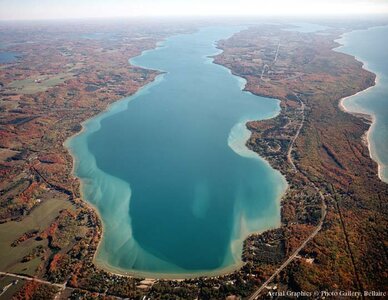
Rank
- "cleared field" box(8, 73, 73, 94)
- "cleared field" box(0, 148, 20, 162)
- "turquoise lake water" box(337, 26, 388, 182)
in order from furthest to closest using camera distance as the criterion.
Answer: "cleared field" box(8, 73, 73, 94), "cleared field" box(0, 148, 20, 162), "turquoise lake water" box(337, 26, 388, 182)

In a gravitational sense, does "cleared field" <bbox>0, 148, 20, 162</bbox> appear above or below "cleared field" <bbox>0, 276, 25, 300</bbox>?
below

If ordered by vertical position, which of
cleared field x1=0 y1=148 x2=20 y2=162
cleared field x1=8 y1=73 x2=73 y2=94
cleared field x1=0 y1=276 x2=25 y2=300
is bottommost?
cleared field x1=8 y1=73 x2=73 y2=94

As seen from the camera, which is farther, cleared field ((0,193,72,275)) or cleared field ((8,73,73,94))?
cleared field ((8,73,73,94))

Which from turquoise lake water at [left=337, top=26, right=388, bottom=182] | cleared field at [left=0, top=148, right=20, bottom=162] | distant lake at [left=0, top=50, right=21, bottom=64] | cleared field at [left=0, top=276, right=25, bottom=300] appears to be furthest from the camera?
distant lake at [left=0, top=50, right=21, bottom=64]

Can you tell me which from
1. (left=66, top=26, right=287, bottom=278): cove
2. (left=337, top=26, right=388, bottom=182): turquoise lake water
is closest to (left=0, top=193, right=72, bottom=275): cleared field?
(left=66, top=26, right=287, bottom=278): cove

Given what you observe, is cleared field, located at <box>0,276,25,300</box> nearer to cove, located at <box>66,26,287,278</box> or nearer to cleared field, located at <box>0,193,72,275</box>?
cleared field, located at <box>0,193,72,275</box>

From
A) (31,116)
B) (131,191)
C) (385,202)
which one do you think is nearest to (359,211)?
(385,202)

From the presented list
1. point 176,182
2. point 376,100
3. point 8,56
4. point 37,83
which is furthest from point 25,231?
point 8,56
